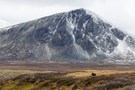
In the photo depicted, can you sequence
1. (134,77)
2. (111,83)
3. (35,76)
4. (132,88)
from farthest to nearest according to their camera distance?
(35,76) < (134,77) < (111,83) < (132,88)

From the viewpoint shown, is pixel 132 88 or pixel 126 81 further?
pixel 126 81

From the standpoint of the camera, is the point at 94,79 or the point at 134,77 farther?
the point at 94,79

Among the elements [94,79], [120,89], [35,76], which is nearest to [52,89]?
[94,79]

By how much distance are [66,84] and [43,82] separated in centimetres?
1227

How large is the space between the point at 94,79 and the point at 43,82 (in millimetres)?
21134

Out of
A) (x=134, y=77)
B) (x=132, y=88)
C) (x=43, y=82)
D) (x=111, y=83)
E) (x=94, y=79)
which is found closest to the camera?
(x=132, y=88)

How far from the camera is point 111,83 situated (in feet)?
295

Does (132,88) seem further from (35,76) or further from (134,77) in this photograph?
(35,76)

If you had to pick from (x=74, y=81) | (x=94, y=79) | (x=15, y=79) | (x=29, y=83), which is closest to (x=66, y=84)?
(x=74, y=81)

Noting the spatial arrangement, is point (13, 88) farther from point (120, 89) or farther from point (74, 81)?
point (120, 89)

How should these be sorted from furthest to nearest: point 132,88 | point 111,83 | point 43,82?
point 43,82 → point 111,83 → point 132,88

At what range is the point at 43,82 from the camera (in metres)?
120

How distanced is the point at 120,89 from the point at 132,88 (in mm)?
4052

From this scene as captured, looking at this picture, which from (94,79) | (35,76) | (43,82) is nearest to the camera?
(94,79)
